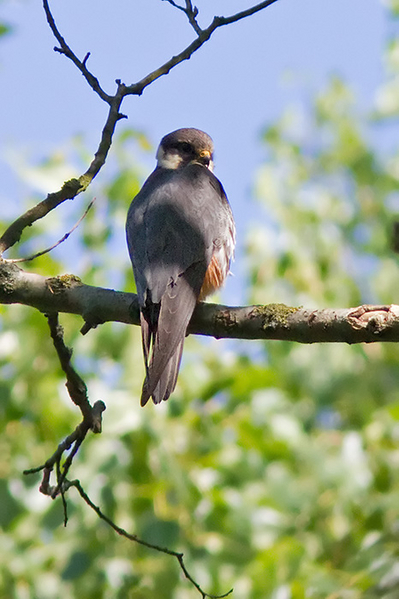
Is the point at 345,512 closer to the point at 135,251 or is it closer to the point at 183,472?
the point at 183,472

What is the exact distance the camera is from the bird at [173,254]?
3188 mm

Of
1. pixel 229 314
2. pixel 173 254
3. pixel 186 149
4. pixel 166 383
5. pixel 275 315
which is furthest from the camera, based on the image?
pixel 186 149

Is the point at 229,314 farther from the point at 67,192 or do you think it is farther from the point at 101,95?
the point at 101,95

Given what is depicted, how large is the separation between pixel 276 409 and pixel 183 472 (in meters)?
1.04

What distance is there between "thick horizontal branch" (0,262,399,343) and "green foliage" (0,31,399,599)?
0.96 metres

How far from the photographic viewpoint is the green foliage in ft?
12.2

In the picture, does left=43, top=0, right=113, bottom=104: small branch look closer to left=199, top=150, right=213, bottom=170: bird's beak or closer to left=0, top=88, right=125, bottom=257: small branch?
left=0, top=88, right=125, bottom=257: small branch

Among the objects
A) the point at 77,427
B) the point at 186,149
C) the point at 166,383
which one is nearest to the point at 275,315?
the point at 166,383

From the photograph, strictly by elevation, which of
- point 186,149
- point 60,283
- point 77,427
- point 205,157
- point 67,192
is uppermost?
point 186,149

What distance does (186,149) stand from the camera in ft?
16.9

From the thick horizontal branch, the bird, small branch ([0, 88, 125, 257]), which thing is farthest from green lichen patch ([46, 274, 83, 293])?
Answer: the bird

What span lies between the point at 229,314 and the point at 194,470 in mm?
1516

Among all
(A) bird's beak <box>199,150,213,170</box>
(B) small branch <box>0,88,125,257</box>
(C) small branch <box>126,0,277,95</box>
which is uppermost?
(A) bird's beak <box>199,150,213,170</box>

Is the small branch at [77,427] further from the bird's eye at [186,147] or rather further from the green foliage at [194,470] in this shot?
the bird's eye at [186,147]
